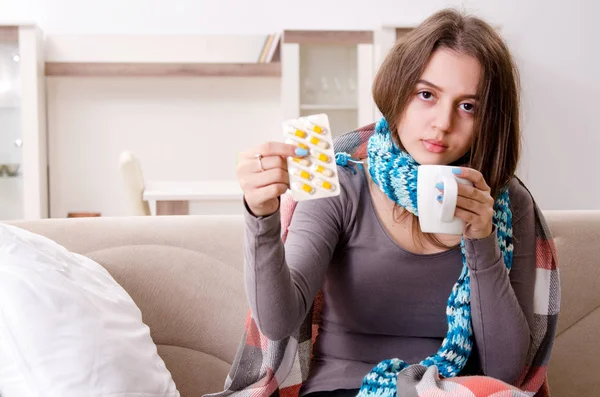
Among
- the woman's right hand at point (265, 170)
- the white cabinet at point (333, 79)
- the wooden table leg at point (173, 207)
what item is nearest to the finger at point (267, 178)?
the woman's right hand at point (265, 170)

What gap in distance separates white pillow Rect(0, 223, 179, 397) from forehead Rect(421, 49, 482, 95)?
0.67 m

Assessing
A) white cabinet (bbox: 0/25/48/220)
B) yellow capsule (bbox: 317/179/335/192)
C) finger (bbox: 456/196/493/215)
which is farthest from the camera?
white cabinet (bbox: 0/25/48/220)

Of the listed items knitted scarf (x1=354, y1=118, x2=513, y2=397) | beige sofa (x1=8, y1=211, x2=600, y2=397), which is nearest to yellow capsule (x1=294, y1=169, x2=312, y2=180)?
knitted scarf (x1=354, y1=118, x2=513, y2=397)

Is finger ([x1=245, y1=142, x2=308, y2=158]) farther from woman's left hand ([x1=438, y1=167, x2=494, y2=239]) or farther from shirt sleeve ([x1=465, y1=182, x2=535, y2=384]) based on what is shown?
shirt sleeve ([x1=465, y1=182, x2=535, y2=384])

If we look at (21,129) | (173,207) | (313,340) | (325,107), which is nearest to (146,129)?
(21,129)

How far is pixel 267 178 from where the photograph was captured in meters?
0.90

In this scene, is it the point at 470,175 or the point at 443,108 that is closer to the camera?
the point at 470,175

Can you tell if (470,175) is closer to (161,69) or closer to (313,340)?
(313,340)

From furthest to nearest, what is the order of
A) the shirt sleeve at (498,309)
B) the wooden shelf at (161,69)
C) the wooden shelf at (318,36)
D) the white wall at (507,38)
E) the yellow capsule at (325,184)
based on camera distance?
1. the white wall at (507,38)
2. the wooden shelf at (161,69)
3. the wooden shelf at (318,36)
4. the shirt sleeve at (498,309)
5. the yellow capsule at (325,184)

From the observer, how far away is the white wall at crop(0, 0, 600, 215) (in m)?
4.94

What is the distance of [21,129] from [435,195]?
4.16 meters

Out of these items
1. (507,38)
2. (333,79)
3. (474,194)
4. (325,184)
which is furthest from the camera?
(507,38)

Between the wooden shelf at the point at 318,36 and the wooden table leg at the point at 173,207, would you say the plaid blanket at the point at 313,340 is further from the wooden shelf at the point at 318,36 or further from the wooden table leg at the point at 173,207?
the wooden shelf at the point at 318,36

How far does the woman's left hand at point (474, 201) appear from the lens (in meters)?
0.99
